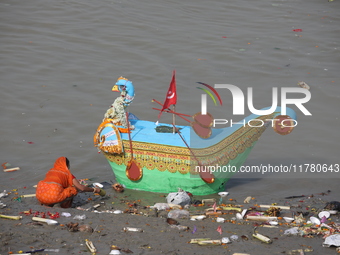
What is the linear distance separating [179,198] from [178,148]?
2.43ft

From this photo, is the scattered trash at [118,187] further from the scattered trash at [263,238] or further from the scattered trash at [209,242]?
the scattered trash at [263,238]

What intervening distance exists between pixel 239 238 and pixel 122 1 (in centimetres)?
1144

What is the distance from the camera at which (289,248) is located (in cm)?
688

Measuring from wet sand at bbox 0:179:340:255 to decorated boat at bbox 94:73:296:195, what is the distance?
38 centimetres

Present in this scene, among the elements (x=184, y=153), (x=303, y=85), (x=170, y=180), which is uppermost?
(x=303, y=85)

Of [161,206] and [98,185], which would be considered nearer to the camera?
[161,206]

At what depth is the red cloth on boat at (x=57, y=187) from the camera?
829 centimetres

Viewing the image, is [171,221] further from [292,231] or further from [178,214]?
[292,231]

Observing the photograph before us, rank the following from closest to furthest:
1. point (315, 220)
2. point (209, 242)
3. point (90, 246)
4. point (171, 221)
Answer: point (90, 246) < point (209, 242) < point (171, 221) < point (315, 220)

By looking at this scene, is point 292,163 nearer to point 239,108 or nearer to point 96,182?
point 239,108

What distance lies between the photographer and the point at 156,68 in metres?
13.8

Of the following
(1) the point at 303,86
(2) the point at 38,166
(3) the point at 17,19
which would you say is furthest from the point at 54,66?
(1) the point at 303,86

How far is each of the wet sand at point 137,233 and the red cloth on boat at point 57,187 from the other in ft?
0.55

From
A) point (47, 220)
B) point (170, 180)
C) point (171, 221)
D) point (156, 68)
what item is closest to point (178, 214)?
point (171, 221)
